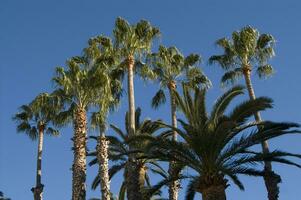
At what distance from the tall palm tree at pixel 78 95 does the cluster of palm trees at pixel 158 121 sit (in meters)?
0.05

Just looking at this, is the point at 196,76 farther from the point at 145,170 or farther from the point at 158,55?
the point at 145,170

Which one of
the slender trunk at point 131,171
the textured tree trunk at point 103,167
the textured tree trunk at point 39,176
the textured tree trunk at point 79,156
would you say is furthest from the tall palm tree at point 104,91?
the textured tree trunk at point 39,176

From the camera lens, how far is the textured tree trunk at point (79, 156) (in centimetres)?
2528

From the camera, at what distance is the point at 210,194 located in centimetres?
2141

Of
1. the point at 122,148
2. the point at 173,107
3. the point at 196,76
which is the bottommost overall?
the point at 122,148

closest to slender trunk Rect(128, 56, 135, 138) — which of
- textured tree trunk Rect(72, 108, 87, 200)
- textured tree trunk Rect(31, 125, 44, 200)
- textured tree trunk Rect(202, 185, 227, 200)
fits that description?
textured tree trunk Rect(72, 108, 87, 200)

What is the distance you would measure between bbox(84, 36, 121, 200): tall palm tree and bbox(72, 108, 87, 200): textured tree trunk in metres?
1.69

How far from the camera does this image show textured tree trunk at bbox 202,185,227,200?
21.3 m

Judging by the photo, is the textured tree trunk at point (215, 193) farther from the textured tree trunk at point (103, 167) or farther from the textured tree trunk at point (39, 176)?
the textured tree trunk at point (39, 176)

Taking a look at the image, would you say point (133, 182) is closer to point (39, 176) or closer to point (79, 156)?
point (79, 156)

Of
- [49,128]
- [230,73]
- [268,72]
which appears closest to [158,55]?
[230,73]

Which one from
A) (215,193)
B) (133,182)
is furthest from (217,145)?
(133,182)

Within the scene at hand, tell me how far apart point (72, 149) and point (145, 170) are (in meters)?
5.66

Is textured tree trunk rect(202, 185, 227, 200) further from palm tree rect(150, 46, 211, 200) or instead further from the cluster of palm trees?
palm tree rect(150, 46, 211, 200)
